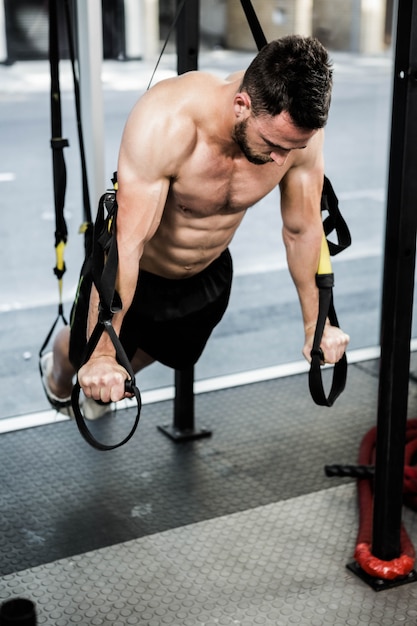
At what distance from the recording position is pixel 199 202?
246 centimetres

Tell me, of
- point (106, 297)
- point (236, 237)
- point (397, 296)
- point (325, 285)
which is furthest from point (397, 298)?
point (236, 237)

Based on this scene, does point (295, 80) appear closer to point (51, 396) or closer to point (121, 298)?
point (121, 298)

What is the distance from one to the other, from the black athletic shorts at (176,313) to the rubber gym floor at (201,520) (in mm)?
634

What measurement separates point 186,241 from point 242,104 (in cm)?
57

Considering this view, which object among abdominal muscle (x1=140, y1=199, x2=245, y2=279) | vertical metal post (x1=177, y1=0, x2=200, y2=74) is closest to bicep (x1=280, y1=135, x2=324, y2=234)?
abdominal muscle (x1=140, y1=199, x2=245, y2=279)

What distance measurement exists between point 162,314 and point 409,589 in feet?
3.73

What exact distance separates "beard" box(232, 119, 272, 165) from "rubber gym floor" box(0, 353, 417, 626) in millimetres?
1314

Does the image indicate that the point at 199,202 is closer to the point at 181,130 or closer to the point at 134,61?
the point at 181,130

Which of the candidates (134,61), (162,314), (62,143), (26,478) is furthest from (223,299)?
(134,61)

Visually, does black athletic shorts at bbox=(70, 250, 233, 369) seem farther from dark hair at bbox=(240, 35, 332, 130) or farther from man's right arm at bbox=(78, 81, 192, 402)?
dark hair at bbox=(240, 35, 332, 130)

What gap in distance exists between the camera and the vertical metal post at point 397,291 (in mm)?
2391

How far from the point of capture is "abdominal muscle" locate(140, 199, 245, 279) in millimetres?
2551

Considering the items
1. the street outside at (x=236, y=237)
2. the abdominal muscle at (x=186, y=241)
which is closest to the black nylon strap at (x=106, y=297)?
the abdominal muscle at (x=186, y=241)

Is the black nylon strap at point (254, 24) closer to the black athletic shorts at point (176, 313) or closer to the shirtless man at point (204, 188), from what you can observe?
the shirtless man at point (204, 188)
